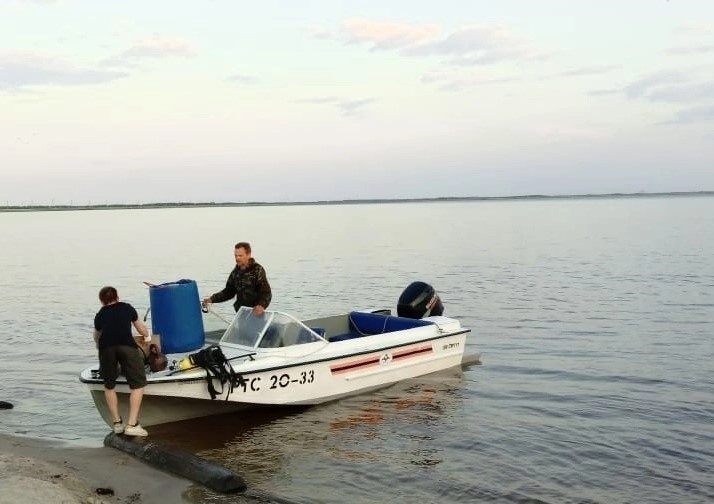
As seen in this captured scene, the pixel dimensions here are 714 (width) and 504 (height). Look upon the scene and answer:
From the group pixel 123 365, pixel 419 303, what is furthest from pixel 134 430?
pixel 419 303

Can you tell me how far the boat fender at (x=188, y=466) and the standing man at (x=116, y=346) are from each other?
64 cm

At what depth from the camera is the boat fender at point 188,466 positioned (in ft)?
22.2

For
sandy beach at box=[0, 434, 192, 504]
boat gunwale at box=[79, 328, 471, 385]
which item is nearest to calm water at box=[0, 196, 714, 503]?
sandy beach at box=[0, 434, 192, 504]

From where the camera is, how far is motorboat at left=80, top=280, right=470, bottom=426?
8492mm

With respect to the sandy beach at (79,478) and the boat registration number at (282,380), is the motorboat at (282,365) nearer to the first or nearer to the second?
the boat registration number at (282,380)

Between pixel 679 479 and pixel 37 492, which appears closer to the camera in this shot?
pixel 37 492

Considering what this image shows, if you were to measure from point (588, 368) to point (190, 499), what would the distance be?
325 inches

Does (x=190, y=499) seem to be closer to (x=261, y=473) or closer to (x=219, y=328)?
(x=261, y=473)

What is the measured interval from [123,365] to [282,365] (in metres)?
2.13

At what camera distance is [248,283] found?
9883mm

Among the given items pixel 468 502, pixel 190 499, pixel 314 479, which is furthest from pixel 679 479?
pixel 190 499

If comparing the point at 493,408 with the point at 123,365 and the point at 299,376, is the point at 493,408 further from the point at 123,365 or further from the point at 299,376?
the point at 123,365

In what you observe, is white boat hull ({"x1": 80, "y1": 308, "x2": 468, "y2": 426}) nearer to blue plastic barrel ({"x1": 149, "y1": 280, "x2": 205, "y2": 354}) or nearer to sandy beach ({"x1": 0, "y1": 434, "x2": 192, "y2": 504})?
blue plastic barrel ({"x1": 149, "y1": 280, "x2": 205, "y2": 354})

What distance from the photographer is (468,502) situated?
7.11 m
